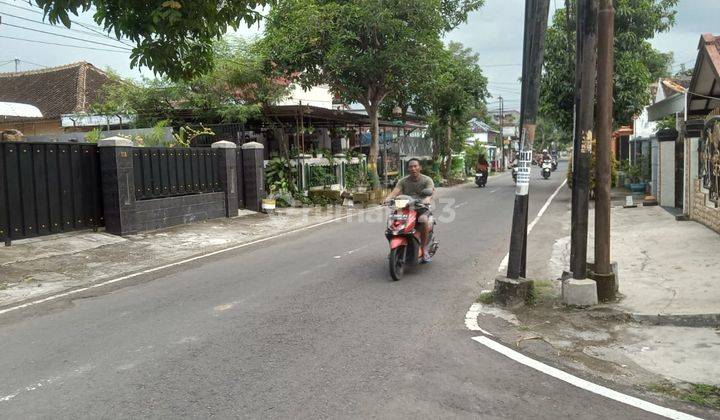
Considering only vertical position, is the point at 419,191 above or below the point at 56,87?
below

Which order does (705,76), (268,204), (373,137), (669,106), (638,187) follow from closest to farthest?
(705,76) → (669,106) → (268,204) → (638,187) → (373,137)

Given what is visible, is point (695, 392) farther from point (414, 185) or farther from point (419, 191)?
point (414, 185)

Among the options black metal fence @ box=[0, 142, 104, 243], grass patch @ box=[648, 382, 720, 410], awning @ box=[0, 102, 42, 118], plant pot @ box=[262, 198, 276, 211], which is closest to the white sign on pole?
grass patch @ box=[648, 382, 720, 410]

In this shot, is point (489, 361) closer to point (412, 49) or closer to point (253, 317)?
point (253, 317)

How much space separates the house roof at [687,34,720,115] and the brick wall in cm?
209

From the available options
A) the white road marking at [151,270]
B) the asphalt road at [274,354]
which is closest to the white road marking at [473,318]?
the asphalt road at [274,354]

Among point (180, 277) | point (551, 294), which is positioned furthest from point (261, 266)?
point (551, 294)

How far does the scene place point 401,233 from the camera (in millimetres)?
8211

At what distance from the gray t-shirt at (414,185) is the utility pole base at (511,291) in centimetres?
249

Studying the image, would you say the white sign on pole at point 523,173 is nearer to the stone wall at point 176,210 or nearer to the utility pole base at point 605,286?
the utility pole base at point 605,286

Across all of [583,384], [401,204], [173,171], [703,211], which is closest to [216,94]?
[173,171]

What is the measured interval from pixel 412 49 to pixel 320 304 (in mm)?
14450

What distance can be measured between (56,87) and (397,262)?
29559 mm

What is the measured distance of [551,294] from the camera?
7.38 m
